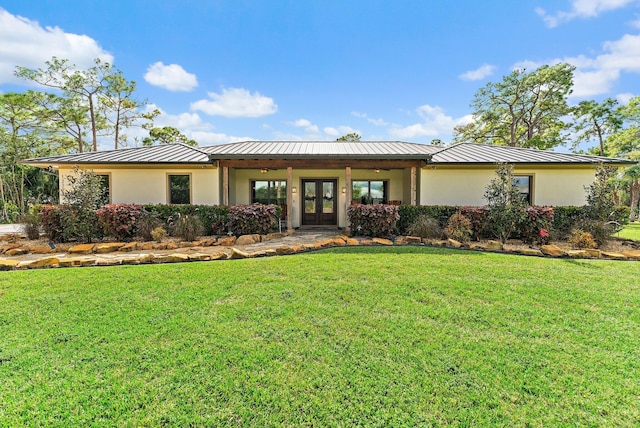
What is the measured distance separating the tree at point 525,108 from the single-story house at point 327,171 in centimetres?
1681

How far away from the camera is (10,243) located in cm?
830

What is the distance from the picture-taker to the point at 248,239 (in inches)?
332

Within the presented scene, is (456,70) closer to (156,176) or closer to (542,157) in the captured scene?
(542,157)

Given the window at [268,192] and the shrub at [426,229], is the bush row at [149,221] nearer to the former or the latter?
the window at [268,192]

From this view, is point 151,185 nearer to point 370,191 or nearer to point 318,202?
point 318,202

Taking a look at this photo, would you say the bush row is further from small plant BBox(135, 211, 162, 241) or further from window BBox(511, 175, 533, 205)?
window BBox(511, 175, 533, 205)

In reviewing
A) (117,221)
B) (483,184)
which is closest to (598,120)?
(483,184)

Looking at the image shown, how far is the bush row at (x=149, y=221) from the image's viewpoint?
8.30 m

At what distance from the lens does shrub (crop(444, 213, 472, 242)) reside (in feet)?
27.1

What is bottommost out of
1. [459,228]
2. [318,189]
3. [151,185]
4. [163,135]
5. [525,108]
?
[459,228]

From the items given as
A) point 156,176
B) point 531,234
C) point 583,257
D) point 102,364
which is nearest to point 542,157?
point 531,234

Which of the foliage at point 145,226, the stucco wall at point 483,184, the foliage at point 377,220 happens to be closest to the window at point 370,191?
the stucco wall at point 483,184

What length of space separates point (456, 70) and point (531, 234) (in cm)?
1073

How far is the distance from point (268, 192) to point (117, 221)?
20.5 ft
